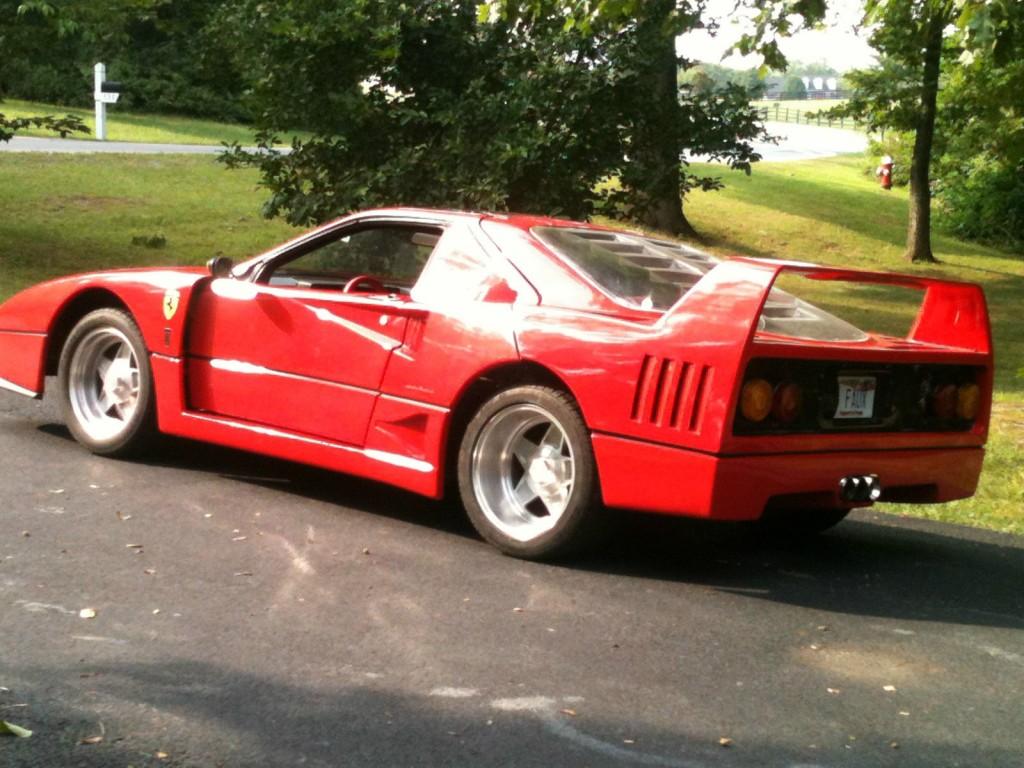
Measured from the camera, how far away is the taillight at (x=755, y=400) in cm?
547

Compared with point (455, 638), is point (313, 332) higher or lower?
higher

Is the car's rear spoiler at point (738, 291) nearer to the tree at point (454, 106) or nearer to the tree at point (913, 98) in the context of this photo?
the tree at point (454, 106)

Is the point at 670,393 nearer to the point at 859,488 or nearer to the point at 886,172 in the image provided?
the point at 859,488

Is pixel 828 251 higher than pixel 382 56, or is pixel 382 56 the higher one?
pixel 382 56

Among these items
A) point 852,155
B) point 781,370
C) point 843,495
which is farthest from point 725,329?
point 852,155

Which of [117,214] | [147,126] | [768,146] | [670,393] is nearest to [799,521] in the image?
[670,393]

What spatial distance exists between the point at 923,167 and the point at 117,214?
14722 mm

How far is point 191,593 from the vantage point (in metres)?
5.27

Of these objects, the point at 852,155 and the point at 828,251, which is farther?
the point at 852,155

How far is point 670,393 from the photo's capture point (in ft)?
18.2

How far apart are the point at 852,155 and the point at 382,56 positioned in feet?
165

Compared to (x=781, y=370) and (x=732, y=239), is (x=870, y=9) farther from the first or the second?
(x=732, y=239)

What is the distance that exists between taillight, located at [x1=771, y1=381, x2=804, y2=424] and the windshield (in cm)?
27

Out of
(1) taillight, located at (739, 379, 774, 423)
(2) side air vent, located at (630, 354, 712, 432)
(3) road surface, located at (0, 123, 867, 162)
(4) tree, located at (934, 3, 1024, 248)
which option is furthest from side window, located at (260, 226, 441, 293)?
(3) road surface, located at (0, 123, 867, 162)
